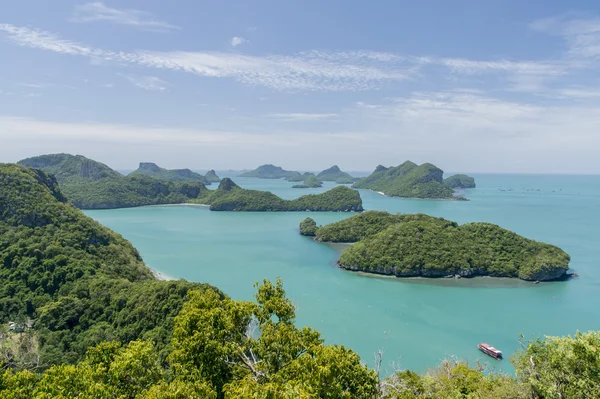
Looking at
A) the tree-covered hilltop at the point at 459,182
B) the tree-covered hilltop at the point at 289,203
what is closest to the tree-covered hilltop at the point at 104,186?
the tree-covered hilltop at the point at 289,203

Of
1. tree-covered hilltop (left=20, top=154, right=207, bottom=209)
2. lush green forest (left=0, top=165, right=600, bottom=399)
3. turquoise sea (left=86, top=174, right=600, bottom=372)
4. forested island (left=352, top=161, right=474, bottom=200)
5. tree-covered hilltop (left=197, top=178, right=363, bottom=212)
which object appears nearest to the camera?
lush green forest (left=0, top=165, right=600, bottom=399)

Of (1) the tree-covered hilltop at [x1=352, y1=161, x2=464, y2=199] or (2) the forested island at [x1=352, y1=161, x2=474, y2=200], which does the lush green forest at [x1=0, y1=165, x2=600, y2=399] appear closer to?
(2) the forested island at [x1=352, y1=161, x2=474, y2=200]

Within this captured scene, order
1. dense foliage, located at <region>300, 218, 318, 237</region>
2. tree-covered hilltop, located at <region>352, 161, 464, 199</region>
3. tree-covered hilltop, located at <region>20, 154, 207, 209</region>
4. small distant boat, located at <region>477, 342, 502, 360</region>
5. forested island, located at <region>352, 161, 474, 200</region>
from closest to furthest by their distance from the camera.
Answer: small distant boat, located at <region>477, 342, 502, 360</region> < dense foliage, located at <region>300, 218, 318, 237</region> < tree-covered hilltop, located at <region>20, 154, 207, 209</region> < forested island, located at <region>352, 161, 474, 200</region> < tree-covered hilltop, located at <region>352, 161, 464, 199</region>

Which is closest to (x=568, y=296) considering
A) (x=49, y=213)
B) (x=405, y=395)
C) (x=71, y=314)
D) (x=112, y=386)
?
(x=405, y=395)

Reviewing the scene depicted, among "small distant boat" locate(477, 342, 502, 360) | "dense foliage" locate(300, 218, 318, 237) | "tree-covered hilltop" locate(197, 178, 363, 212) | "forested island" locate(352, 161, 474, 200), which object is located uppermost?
"forested island" locate(352, 161, 474, 200)

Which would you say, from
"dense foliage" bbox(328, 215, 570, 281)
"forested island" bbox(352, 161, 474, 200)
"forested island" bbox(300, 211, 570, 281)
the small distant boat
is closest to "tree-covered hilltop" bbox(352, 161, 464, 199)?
"forested island" bbox(352, 161, 474, 200)

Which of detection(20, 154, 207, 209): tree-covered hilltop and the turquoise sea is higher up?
detection(20, 154, 207, 209): tree-covered hilltop

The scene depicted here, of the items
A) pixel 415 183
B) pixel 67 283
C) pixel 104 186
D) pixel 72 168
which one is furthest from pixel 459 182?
pixel 67 283
